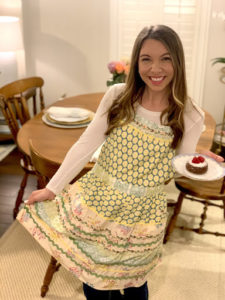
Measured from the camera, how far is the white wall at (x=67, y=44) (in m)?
3.54

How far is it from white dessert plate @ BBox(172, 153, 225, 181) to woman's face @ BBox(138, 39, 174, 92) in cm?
26

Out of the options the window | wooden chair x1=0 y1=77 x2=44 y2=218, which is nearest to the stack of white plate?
wooden chair x1=0 y1=77 x2=44 y2=218

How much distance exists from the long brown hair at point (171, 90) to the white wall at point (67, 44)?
7.79 ft

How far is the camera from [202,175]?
4.46ft

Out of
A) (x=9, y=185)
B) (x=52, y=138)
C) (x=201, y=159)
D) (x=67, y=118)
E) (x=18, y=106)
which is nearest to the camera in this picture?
(x=201, y=159)

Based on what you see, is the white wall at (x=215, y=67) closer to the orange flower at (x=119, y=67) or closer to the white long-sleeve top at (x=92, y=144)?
the orange flower at (x=119, y=67)

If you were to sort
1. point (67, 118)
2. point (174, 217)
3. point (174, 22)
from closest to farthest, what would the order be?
point (67, 118) < point (174, 217) < point (174, 22)

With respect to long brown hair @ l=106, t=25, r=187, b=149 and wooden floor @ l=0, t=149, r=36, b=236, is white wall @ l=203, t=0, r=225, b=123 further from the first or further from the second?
long brown hair @ l=106, t=25, r=187, b=149

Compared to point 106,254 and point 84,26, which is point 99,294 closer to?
point 106,254

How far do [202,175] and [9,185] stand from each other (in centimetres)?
209

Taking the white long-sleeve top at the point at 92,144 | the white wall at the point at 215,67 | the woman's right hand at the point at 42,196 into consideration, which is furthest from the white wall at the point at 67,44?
the woman's right hand at the point at 42,196

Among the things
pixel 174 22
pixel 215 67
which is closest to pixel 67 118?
pixel 174 22

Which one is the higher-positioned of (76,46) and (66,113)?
(76,46)

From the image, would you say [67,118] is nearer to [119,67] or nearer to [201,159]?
[119,67]
